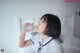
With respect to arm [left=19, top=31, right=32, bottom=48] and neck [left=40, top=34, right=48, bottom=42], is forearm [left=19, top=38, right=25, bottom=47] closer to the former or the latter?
arm [left=19, top=31, right=32, bottom=48]

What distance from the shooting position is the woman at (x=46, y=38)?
0.99 metres

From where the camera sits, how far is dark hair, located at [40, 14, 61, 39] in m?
0.98

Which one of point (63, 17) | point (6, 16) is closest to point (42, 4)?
point (63, 17)

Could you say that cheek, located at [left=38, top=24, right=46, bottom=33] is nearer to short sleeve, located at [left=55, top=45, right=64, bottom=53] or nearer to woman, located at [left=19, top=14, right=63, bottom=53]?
woman, located at [left=19, top=14, right=63, bottom=53]

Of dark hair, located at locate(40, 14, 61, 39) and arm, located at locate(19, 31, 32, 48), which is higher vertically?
dark hair, located at locate(40, 14, 61, 39)

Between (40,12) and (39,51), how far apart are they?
1.14 ft

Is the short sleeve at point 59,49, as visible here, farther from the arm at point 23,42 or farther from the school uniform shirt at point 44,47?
the arm at point 23,42

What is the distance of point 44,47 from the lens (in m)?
1.00

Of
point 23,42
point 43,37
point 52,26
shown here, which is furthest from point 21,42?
point 52,26

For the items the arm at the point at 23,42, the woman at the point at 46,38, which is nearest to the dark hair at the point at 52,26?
the woman at the point at 46,38

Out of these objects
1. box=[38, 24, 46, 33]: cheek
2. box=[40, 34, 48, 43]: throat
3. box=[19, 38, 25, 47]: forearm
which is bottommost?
box=[19, 38, 25, 47]: forearm

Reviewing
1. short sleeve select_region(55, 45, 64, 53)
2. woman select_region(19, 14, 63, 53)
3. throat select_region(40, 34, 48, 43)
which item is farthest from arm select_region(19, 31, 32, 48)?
short sleeve select_region(55, 45, 64, 53)

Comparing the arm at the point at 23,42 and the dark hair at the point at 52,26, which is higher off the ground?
the dark hair at the point at 52,26

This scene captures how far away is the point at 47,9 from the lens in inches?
39.6
